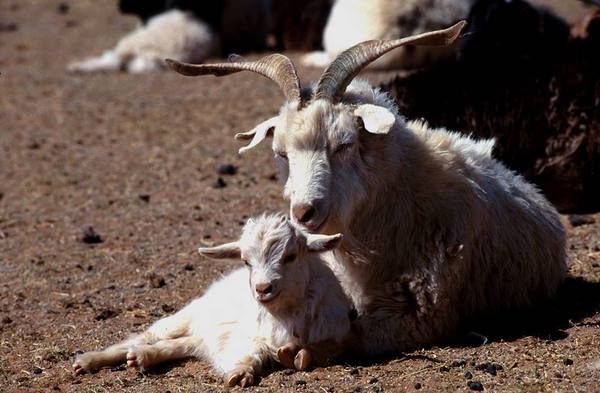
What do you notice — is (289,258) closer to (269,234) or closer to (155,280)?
(269,234)

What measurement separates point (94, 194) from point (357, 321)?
4.55 meters

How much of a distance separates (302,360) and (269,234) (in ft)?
1.95

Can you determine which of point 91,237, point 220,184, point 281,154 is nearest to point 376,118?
point 281,154

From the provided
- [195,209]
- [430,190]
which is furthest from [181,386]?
[195,209]

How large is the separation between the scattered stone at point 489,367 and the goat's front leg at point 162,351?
1.43 meters

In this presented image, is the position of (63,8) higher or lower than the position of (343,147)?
lower

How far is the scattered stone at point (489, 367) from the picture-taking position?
17.8ft

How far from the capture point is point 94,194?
395 inches

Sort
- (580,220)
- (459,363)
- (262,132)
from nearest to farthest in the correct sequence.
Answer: (459,363), (262,132), (580,220)

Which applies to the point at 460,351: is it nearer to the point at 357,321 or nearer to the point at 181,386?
the point at 357,321

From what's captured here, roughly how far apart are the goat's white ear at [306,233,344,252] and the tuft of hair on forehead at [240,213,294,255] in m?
0.09

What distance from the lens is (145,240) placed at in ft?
28.0

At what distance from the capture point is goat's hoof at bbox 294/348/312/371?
220 inches

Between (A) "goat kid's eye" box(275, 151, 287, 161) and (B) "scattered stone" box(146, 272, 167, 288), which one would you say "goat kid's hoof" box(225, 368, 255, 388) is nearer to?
(A) "goat kid's eye" box(275, 151, 287, 161)
